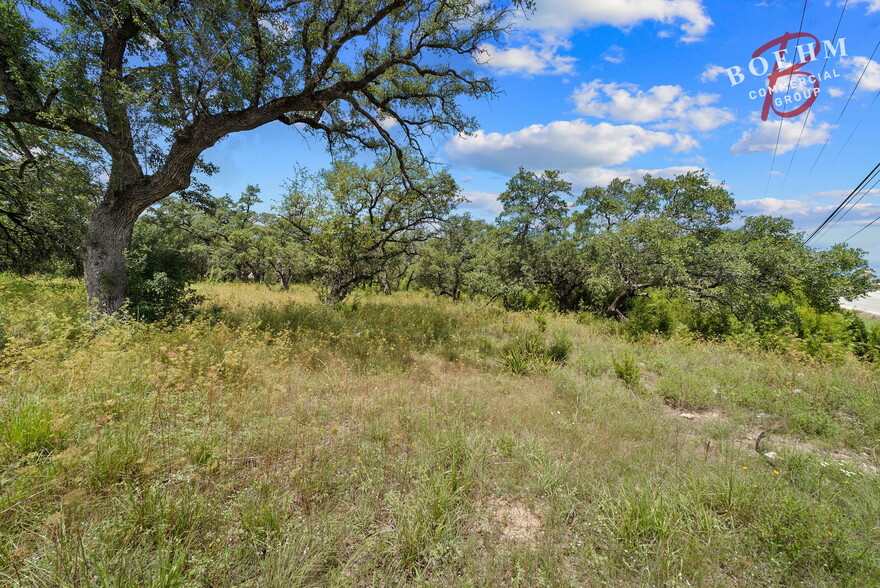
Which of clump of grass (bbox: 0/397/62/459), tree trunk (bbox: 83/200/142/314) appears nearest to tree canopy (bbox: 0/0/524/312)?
tree trunk (bbox: 83/200/142/314)

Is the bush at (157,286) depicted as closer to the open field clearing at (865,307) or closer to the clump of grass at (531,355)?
the clump of grass at (531,355)

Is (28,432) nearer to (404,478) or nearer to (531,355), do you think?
(404,478)

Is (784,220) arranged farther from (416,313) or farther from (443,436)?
(443,436)

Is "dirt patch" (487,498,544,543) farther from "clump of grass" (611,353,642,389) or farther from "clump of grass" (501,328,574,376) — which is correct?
"clump of grass" (611,353,642,389)

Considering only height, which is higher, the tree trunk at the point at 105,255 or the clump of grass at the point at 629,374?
the tree trunk at the point at 105,255

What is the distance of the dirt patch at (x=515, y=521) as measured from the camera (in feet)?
8.71

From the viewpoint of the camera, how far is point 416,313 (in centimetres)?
1098

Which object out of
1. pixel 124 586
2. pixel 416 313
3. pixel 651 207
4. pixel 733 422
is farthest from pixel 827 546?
pixel 651 207

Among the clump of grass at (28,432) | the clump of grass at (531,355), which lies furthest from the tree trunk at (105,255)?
the clump of grass at (531,355)

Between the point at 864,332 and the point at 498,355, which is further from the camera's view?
the point at 864,332

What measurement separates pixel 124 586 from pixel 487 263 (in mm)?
13873

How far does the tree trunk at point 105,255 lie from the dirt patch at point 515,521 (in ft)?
28.7

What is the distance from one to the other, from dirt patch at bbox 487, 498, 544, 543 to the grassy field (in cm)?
2

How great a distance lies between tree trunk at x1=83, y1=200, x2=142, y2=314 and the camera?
6555 millimetres
